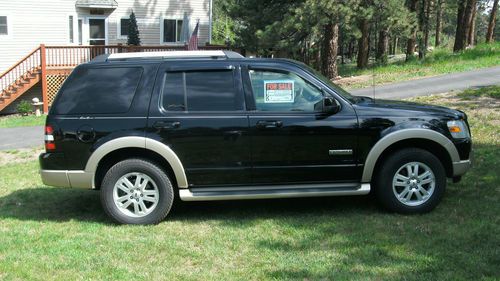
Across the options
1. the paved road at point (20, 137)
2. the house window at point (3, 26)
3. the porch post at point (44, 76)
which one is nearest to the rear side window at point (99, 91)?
the paved road at point (20, 137)

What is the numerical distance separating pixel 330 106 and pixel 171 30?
22009 millimetres

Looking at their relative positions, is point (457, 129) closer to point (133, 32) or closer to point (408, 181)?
point (408, 181)

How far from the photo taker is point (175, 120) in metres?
5.97

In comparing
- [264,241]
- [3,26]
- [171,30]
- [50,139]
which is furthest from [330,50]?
[264,241]

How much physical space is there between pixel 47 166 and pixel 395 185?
150 inches

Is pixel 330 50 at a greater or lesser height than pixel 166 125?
greater

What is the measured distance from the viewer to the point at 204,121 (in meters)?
5.97

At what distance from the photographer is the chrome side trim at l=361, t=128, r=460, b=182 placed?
600 cm

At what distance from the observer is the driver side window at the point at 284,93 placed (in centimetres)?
610

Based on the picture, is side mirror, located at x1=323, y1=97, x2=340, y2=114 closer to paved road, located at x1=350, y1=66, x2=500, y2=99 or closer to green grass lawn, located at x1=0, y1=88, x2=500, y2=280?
green grass lawn, located at x1=0, y1=88, x2=500, y2=280

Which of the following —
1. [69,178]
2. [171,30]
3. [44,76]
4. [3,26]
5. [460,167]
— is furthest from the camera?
[171,30]

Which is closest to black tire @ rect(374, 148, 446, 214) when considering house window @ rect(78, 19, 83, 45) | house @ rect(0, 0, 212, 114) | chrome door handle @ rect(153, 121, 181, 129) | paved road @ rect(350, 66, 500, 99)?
chrome door handle @ rect(153, 121, 181, 129)

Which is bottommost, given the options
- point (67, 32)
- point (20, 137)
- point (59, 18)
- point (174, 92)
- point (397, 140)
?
point (20, 137)

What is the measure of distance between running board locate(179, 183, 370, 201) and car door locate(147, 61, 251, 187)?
0.08 m
